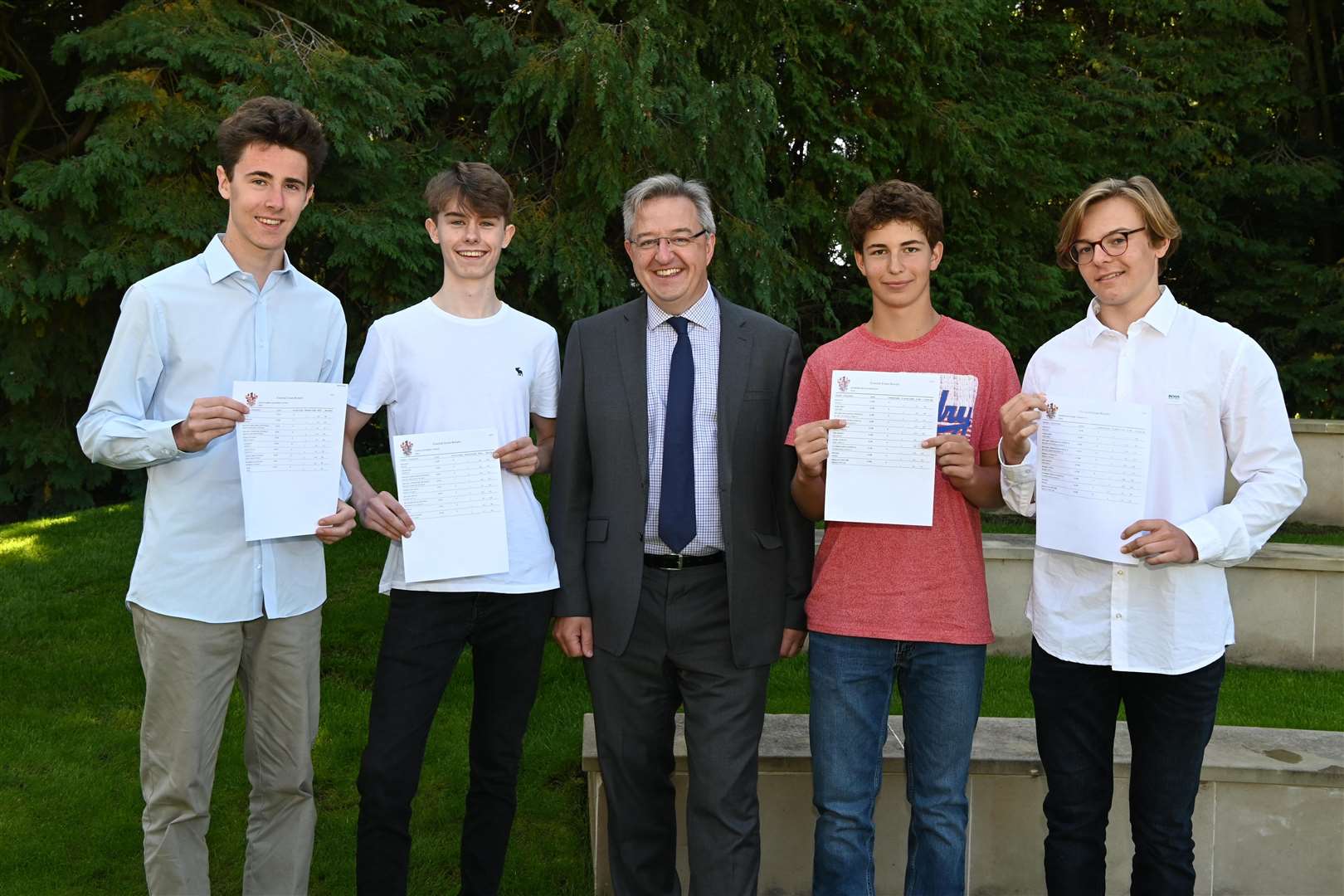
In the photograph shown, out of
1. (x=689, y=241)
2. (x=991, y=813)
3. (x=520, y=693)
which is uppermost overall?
(x=689, y=241)

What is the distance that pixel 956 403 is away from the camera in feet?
10.1

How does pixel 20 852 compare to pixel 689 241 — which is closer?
pixel 689 241

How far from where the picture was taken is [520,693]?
3471 millimetres

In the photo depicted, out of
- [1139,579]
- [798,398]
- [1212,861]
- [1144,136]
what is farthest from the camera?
[1144,136]

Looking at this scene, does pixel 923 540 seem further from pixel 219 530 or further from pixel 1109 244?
pixel 219 530

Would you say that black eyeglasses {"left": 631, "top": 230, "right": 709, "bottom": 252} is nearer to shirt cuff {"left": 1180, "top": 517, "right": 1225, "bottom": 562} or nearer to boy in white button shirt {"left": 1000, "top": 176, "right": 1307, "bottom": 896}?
boy in white button shirt {"left": 1000, "top": 176, "right": 1307, "bottom": 896}

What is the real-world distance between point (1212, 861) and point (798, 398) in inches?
92.6

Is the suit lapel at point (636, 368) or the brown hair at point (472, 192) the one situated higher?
the brown hair at point (472, 192)

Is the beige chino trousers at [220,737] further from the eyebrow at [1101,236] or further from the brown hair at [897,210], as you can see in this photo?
the eyebrow at [1101,236]

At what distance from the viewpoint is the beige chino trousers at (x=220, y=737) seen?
3.05 m

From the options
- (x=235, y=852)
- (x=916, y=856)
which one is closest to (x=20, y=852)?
(x=235, y=852)

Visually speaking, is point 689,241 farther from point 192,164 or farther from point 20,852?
point 192,164

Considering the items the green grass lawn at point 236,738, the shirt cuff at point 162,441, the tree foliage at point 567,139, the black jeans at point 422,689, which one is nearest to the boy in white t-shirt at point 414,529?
the black jeans at point 422,689

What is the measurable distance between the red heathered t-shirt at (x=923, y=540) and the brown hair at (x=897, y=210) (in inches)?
10.9
